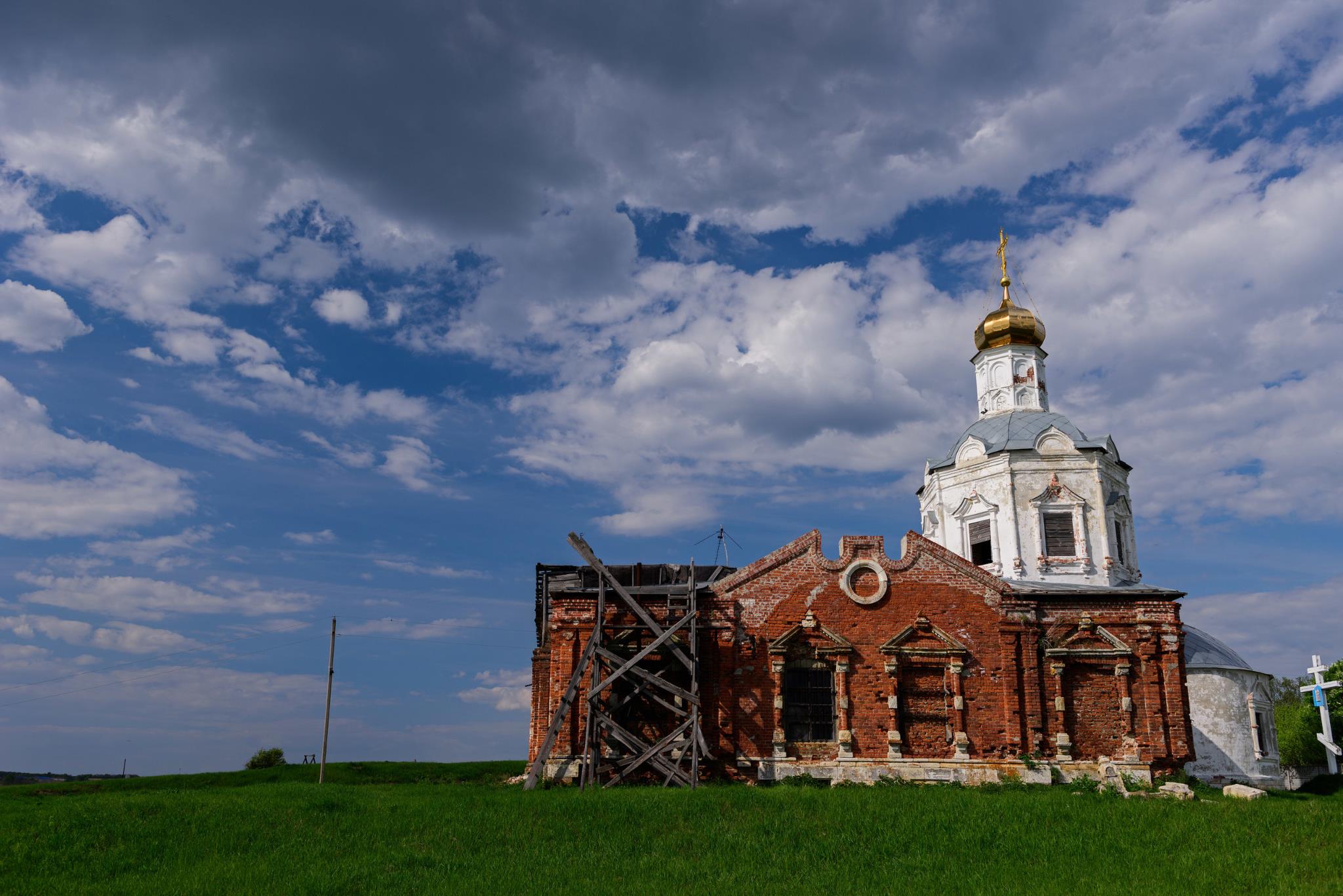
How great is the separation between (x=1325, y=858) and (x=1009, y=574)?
15.4 meters

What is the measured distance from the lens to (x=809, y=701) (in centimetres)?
2431

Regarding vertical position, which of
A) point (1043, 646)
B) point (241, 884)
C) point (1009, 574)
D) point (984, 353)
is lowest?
point (241, 884)

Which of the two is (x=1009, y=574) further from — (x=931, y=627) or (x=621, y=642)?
(x=621, y=642)

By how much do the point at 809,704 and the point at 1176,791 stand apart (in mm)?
8338

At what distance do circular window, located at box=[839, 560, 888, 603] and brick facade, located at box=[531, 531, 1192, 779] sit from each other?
38 mm

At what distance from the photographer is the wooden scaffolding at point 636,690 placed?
73.9 feet

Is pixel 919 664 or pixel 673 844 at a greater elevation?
pixel 919 664

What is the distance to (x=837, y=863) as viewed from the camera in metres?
14.8

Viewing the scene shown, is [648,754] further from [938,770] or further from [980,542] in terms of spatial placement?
[980,542]

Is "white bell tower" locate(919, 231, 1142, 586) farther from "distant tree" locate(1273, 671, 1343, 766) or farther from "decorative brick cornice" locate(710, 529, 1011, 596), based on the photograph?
"distant tree" locate(1273, 671, 1343, 766)

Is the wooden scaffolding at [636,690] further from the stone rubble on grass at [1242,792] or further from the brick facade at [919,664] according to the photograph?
the stone rubble on grass at [1242,792]

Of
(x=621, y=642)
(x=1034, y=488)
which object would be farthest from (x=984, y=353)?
(x=621, y=642)

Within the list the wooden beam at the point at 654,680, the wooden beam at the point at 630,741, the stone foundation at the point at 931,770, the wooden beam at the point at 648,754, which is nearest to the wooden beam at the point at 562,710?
the wooden beam at the point at 654,680

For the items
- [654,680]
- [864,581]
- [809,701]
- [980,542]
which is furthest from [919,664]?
[980,542]
